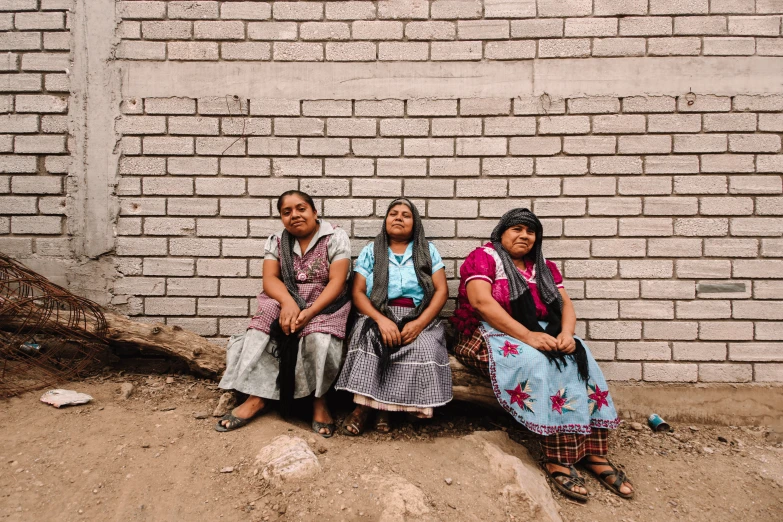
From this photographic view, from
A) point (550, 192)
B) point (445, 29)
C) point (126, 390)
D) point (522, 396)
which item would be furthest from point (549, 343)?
point (126, 390)

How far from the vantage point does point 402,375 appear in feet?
8.84

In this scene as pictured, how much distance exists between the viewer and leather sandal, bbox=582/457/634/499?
8.46 ft

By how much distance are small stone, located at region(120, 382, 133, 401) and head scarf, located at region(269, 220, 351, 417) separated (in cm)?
115

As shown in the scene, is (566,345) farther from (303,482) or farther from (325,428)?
(303,482)

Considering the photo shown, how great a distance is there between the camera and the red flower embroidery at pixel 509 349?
2.67 metres

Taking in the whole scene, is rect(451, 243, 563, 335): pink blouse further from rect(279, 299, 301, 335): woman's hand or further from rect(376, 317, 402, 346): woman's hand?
rect(279, 299, 301, 335): woman's hand

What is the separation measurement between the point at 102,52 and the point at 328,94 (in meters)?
1.79

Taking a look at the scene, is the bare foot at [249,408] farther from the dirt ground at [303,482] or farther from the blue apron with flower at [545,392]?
the blue apron with flower at [545,392]

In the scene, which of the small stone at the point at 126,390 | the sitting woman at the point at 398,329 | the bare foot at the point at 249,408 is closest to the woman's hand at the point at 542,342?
the sitting woman at the point at 398,329

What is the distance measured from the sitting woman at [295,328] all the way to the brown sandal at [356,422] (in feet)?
0.33

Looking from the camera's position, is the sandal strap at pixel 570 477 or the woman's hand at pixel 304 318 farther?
the woman's hand at pixel 304 318

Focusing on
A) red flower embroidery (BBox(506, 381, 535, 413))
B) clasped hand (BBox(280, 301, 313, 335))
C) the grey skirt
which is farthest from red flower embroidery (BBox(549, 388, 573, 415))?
Result: clasped hand (BBox(280, 301, 313, 335))

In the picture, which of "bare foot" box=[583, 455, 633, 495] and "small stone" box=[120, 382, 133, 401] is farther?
"small stone" box=[120, 382, 133, 401]

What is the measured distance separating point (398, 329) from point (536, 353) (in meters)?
0.86
